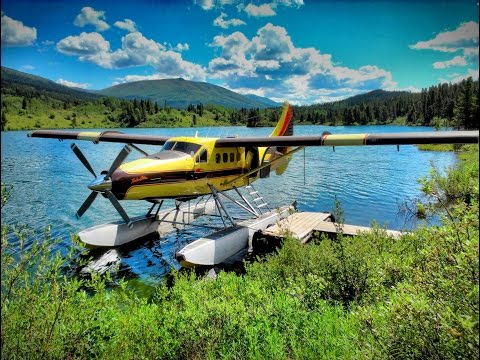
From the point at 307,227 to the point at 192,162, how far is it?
4.75 metres

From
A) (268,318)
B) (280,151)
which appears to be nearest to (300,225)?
(280,151)

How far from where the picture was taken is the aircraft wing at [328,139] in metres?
8.91

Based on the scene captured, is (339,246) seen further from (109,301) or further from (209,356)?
(109,301)

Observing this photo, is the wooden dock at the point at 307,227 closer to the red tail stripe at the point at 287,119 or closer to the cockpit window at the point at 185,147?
the cockpit window at the point at 185,147

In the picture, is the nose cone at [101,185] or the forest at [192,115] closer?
the nose cone at [101,185]

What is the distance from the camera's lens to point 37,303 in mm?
4707

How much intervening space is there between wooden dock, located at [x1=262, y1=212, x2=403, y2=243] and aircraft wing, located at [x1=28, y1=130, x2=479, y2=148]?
2619 millimetres

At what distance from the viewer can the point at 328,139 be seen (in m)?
10.9

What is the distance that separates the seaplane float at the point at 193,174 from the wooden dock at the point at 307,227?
2.19ft

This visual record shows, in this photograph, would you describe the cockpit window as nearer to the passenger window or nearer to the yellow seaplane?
the yellow seaplane

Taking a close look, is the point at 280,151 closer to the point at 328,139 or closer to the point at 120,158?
the point at 328,139

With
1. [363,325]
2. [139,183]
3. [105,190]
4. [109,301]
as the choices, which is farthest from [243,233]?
[363,325]

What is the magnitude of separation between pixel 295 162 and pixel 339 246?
→ 30.2m

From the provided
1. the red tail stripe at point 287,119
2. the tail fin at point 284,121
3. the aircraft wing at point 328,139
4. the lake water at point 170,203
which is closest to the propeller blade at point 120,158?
the lake water at point 170,203
